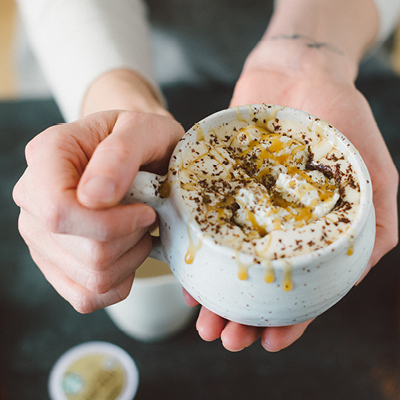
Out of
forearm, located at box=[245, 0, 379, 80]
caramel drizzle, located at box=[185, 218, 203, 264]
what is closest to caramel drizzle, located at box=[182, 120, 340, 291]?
caramel drizzle, located at box=[185, 218, 203, 264]

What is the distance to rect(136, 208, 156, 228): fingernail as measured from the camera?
582mm

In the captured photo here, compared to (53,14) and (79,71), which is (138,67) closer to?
(79,71)

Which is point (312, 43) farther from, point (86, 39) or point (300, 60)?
point (86, 39)

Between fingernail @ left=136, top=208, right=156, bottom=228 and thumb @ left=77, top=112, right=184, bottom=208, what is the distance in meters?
0.04

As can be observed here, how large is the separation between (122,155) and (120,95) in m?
0.57

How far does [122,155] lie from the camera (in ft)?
1.83

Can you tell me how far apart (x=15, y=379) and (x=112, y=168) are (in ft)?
3.40

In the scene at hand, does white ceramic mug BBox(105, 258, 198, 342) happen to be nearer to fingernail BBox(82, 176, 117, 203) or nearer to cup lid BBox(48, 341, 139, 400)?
cup lid BBox(48, 341, 139, 400)

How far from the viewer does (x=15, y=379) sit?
123cm

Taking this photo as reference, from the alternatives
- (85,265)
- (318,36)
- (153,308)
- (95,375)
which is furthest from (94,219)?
(318,36)

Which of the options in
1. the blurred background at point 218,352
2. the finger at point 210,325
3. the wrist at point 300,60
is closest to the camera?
the finger at point 210,325

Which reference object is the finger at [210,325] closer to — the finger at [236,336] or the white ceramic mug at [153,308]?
the finger at [236,336]

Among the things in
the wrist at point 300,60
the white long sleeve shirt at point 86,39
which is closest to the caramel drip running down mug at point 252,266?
the wrist at point 300,60

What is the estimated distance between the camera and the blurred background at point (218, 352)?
3.96 feet
